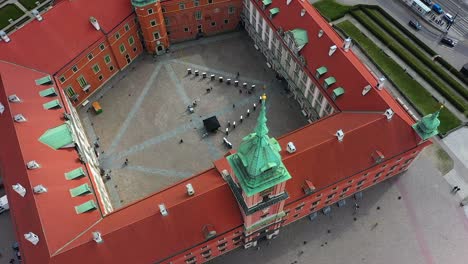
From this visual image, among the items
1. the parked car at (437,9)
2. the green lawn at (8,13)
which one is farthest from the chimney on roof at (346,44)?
the green lawn at (8,13)

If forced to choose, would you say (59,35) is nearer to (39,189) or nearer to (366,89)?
(39,189)

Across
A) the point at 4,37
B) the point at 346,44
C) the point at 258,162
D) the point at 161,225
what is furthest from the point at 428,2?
the point at 4,37

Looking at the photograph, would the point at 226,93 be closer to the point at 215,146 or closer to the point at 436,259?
the point at 215,146

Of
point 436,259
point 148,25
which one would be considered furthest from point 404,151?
point 148,25

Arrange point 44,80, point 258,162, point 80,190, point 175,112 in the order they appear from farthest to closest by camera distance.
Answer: point 175,112
point 44,80
point 80,190
point 258,162

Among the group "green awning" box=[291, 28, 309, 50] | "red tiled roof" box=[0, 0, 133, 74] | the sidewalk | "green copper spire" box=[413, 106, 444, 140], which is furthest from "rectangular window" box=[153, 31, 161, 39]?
"green copper spire" box=[413, 106, 444, 140]

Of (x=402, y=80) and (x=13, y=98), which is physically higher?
(x=13, y=98)

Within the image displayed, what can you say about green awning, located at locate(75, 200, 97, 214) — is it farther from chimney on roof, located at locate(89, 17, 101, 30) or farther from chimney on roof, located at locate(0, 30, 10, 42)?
chimney on roof, located at locate(89, 17, 101, 30)
